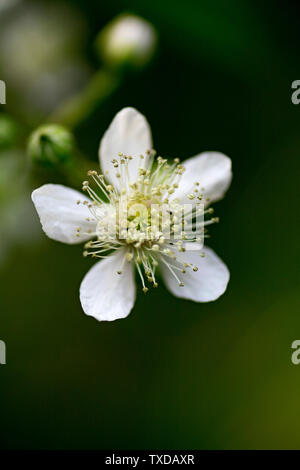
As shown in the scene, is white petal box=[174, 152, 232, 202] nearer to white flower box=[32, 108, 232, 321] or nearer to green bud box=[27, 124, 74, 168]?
white flower box=[32, 108, 232, 321]

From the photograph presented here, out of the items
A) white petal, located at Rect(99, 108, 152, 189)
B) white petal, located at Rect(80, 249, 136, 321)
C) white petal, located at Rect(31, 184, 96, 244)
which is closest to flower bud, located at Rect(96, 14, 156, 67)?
white petal, located at Rect(99, 108, 152, 189)

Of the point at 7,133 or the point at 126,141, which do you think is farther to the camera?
the point at 7,133

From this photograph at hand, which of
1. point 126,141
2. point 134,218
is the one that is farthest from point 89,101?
point 134,218

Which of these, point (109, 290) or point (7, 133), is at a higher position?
point (7, 133)

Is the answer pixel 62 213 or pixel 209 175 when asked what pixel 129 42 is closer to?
pixel 209 175

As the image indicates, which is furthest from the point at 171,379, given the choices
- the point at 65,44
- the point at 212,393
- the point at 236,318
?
the point at 65,44

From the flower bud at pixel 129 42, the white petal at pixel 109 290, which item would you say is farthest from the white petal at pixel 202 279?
the flower bud at pixel 129 42

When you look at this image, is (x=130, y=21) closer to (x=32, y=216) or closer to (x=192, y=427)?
(x=32, y=216)
